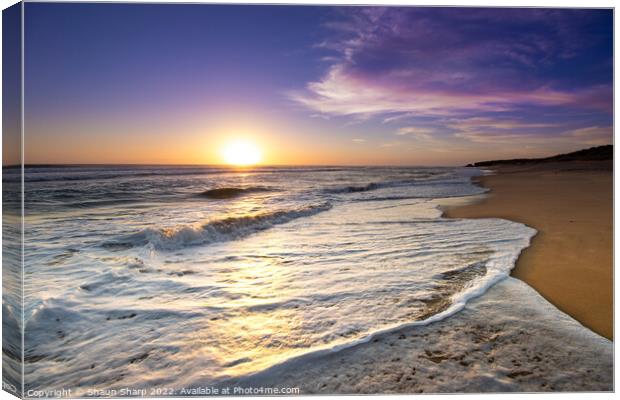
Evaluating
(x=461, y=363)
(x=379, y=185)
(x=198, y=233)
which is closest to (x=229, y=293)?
(x=461, y=363)

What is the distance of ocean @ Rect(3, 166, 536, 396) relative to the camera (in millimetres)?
1981

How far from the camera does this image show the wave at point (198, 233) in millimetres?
4430

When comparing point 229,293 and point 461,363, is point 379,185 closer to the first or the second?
point 229,293

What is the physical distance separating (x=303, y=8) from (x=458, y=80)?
136 centimetres

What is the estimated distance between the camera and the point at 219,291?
2.84 meters

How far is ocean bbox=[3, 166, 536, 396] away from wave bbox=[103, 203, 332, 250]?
31 millimetres

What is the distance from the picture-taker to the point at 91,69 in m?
2.60

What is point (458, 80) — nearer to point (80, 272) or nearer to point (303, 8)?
point (303, 8)

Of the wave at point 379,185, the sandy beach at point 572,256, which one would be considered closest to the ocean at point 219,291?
the sandy beach at point 572,256

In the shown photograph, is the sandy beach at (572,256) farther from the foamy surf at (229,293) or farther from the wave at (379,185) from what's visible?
the wave at (379,185)

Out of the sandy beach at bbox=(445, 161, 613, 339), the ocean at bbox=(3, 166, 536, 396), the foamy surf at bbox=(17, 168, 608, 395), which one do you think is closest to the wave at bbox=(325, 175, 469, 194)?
the sandy beach at bbox=(445, 161, 613, 339)

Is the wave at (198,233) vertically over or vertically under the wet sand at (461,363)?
over

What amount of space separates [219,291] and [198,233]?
2.30 m

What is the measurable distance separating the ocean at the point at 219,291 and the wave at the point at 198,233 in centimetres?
3
